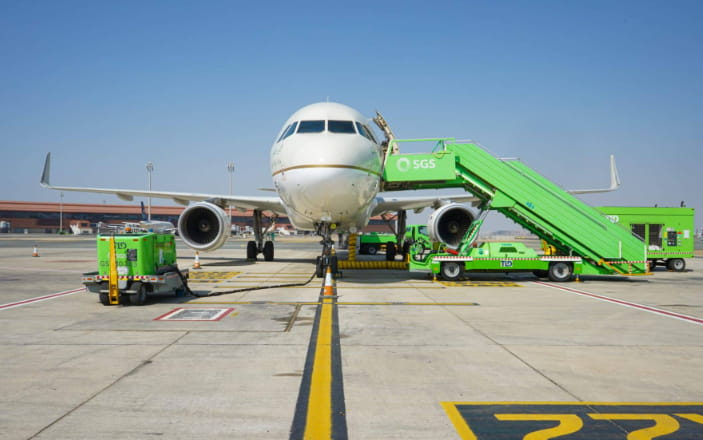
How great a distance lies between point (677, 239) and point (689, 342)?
16.4m

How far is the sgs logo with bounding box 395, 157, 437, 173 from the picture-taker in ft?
46.9

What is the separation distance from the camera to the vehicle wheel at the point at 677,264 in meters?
19.7

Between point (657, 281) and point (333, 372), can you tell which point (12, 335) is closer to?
point (333, 372)

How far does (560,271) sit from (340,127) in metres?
8.18

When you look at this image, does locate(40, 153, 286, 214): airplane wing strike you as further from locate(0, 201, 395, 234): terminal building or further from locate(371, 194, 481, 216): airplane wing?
locate(0, 201, 395, 234): terminal building

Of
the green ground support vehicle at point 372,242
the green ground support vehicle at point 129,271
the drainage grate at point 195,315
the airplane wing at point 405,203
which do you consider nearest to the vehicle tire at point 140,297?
the green ground support vehicle at point 129,271

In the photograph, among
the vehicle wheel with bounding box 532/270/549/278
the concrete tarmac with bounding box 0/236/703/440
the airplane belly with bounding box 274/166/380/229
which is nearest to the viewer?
the concrete tarmac with bounding box 0/236/703/440

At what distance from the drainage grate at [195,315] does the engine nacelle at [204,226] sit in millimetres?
8098

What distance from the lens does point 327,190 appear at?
11.0 m

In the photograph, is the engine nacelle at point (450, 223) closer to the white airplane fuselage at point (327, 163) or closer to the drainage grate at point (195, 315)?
the white airplane fuselage at point (327, 163)

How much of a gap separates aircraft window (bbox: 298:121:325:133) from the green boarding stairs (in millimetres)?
2897

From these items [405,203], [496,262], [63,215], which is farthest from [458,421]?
[63,215]

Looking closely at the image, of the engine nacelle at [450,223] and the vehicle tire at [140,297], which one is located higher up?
the engine nacelle at [450,223]

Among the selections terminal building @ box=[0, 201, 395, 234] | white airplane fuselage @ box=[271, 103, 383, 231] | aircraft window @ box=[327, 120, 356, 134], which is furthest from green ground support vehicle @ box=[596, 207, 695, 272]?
terminal building @ box=[0, 201, 395, 234]
